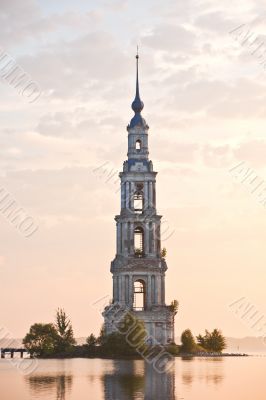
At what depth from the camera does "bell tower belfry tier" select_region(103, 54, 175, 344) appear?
145 m

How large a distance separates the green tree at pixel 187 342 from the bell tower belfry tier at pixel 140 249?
1.94 metres

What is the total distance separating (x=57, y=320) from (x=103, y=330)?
6748 millimetres

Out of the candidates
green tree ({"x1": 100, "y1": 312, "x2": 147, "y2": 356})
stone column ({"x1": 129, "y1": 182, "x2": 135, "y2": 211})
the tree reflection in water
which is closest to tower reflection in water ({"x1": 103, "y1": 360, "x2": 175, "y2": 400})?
the tree reflection in water

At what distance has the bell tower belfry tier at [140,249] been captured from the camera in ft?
475

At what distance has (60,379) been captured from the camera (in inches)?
3216

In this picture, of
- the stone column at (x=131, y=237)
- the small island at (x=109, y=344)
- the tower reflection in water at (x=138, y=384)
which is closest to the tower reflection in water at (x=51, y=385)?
the tower reflection in water at (x=138, y=384)

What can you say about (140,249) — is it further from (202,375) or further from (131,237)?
(202,375)

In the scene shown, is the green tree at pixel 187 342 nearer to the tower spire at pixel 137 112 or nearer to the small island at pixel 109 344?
the small island at pixel 109 344

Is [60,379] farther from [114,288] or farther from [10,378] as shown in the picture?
[114,288]

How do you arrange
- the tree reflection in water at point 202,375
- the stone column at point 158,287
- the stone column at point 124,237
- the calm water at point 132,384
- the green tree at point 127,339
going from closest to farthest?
the calm water at point 132,384
the tree reflection in water at point 202,375
the green tree at point 127,339
the stone column at point 158,287
the stone column at point 124,237

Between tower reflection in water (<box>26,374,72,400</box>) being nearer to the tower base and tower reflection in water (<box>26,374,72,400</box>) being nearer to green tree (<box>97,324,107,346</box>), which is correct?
green tree (<box>97,324,107,346</box>)

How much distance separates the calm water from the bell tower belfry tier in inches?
1803

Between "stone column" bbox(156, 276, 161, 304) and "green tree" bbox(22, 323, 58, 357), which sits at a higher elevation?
"stone column" bbox(156, 276, 161, 304)

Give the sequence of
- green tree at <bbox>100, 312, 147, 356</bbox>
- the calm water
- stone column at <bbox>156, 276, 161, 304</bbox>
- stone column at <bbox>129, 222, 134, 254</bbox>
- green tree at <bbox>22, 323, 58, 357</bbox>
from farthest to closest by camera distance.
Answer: stone column at <bbox>129, 222, 134, 254</bbox> < stone column at <bbox>156, 276, 161, 304</bbox> < green tree at <bbox>22, 323, 58, 357</bbox> < green tree at <bbox>100, 312, 147, 356</bbox> < the calm water
